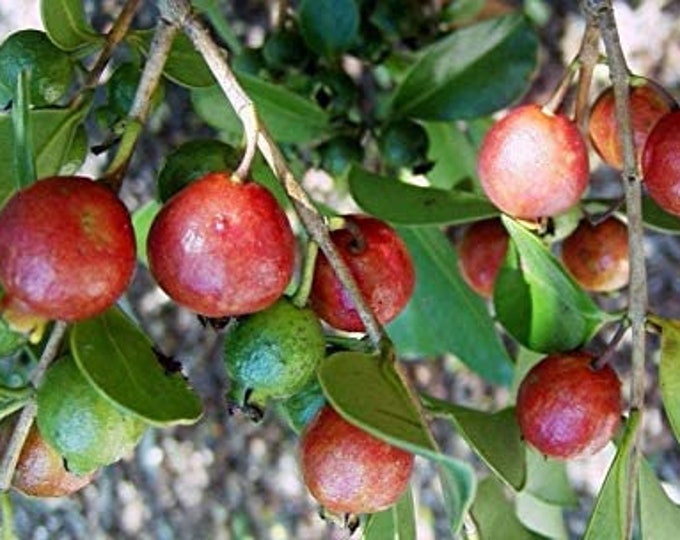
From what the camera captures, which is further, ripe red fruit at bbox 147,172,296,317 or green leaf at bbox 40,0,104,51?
green leaf at bbox 40,0,104,51

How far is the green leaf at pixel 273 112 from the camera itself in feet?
4.37

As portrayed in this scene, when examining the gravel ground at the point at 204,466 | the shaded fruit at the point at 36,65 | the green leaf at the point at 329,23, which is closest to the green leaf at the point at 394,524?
the shaded fruit at the point at 36,65

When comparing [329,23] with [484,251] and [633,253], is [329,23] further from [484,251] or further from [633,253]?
[633,253]

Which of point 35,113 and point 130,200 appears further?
point 130,200

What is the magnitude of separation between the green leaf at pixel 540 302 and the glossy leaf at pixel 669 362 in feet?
0.21

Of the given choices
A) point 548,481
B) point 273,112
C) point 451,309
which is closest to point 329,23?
point 273,112

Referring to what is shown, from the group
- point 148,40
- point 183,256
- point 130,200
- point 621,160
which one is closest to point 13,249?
point 183,256

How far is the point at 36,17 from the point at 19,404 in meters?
1.59

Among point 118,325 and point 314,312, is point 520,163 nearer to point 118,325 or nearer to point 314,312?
point 314,312

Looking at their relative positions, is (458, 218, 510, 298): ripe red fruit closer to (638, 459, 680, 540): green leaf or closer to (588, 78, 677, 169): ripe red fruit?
(588, 78, 677, 169): ripe red fruit

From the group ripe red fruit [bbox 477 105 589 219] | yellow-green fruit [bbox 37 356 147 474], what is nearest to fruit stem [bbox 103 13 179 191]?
yellow-green fruit [bbox 37 356 147 474]

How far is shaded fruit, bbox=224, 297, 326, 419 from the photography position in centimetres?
88

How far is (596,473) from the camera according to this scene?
232 cm

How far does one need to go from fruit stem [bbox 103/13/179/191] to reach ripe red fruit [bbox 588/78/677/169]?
41cm
